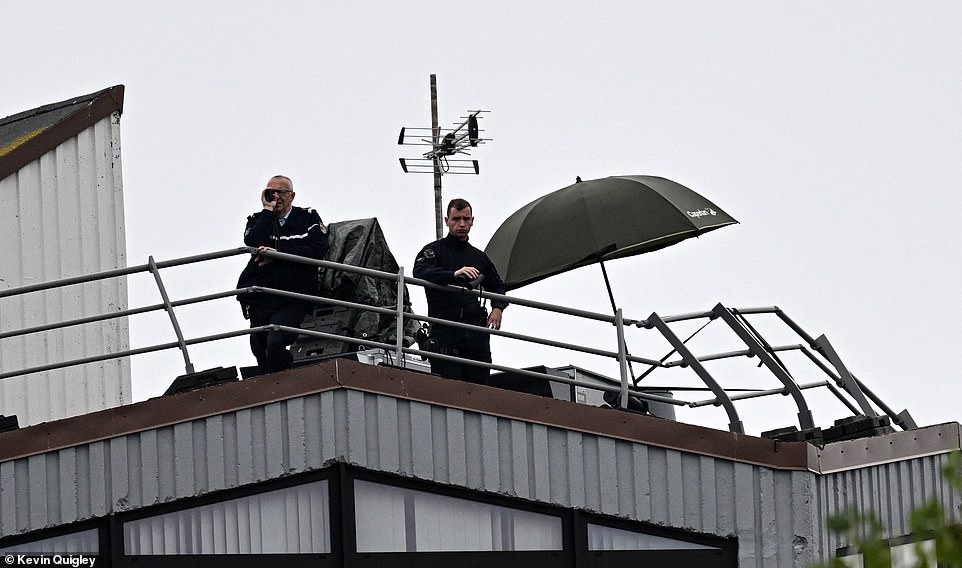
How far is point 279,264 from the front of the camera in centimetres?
912

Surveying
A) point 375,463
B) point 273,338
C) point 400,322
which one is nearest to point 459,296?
point 400,322

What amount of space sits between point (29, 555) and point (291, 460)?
5.53ft

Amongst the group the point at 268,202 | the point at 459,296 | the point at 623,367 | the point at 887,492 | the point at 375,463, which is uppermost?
the point at 268,202

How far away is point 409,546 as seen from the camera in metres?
8.50

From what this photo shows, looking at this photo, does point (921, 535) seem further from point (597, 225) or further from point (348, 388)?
point (597, 225)

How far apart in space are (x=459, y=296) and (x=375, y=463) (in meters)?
1.51

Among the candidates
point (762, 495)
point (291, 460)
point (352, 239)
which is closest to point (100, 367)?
point (352, 239)

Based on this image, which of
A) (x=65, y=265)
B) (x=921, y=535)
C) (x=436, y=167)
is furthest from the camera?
(x=436, y=167)

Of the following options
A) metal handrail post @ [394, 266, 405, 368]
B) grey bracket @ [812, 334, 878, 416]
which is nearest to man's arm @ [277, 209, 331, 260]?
metal handrail post @ [394, 266, 405, 368]

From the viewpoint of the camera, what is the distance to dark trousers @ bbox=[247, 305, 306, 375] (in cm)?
883

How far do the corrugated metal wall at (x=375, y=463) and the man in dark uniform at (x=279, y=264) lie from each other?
2.30ft

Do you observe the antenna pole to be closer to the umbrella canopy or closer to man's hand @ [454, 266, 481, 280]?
the umbrella canopy

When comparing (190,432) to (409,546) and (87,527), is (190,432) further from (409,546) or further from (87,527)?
(409,546)

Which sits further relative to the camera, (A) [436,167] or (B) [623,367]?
(A) [436,167]
